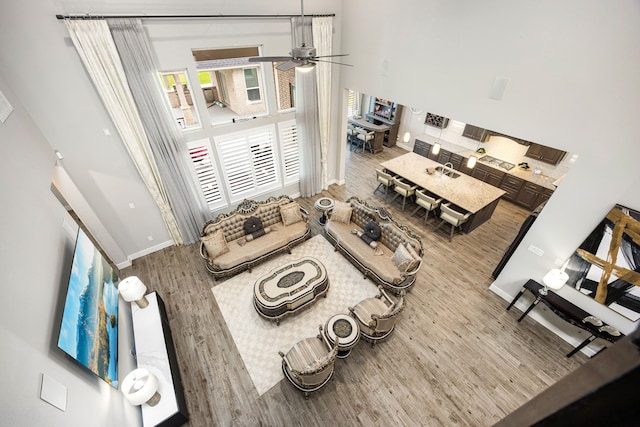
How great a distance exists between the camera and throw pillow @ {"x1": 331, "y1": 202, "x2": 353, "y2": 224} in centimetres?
672

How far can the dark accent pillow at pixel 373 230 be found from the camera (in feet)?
20.2

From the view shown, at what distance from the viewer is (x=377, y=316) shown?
4473 millimetres

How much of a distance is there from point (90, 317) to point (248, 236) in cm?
326

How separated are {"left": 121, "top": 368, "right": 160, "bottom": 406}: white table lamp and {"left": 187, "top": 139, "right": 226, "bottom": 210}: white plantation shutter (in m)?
4.06

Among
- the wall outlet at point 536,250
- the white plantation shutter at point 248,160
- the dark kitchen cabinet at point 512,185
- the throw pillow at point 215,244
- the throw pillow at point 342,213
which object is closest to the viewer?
the wall outlet at point 536,250

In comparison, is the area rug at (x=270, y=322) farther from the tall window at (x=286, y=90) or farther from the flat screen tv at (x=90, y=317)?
the tall window at (x=286, y=90)

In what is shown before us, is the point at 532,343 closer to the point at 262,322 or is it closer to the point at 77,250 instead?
the point at 262,322

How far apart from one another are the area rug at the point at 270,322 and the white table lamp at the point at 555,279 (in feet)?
9.49

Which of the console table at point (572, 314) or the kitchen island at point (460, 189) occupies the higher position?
the kitchen island at point (460, 189)

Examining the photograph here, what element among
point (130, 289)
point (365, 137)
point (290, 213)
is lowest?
point (365, 137)

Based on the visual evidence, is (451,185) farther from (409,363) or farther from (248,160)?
(248,160)

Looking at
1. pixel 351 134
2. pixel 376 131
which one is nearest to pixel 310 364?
pixel 376 131

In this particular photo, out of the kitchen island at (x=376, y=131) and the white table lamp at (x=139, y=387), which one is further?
the kitchen island at (x=376, y=131)

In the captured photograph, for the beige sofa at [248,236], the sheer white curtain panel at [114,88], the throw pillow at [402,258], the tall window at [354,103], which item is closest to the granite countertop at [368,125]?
the tall window at [354,103]
